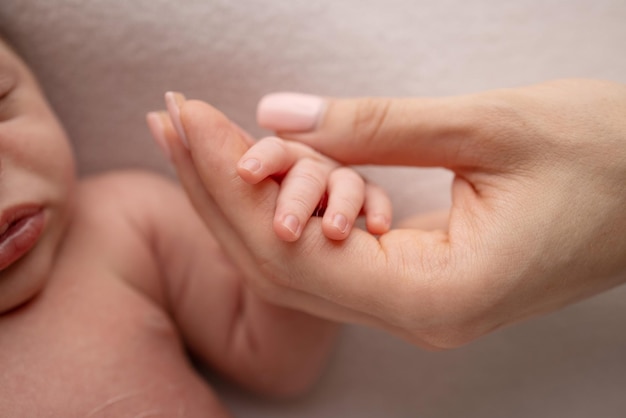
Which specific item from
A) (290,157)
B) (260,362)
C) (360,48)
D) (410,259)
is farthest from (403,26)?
(260,362)

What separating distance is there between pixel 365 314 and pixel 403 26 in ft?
2.06

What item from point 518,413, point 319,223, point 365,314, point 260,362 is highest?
point 319,223

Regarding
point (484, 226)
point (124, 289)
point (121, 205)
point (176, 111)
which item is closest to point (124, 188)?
point (121, 205)

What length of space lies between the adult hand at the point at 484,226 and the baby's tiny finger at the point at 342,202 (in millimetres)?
26

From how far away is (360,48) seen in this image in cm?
107

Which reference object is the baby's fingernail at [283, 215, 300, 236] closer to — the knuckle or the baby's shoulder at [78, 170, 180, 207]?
the knuckle

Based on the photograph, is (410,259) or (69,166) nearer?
(410,259)

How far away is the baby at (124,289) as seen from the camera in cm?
78

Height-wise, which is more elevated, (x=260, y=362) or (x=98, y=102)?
(x=98, y=102)

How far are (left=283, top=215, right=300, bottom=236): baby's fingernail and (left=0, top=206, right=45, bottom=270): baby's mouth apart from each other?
0.42 m

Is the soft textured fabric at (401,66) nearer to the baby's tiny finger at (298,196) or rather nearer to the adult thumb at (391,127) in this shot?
the adult thumb at (391,127)

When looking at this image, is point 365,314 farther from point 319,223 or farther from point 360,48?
point 360,48

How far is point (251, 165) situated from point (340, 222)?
0.42ft

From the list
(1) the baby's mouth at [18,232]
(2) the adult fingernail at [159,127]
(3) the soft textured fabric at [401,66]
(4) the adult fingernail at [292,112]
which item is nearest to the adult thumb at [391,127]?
(4) the adult fingernail at [292,112]
